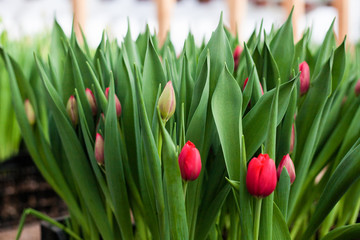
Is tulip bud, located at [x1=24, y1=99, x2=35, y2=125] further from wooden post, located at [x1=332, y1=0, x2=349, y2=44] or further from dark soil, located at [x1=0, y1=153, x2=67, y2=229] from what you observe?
wooden post, located at [x1=332, y1=0, x2=349, y2=44]

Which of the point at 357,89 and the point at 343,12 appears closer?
the point at 357,89

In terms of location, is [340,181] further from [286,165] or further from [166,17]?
[166,17]

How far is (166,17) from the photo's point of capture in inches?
72.8

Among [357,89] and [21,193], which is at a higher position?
[357,89]

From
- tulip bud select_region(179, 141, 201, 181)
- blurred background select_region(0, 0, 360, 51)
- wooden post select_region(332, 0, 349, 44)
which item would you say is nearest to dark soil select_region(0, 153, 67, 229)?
blurred background select_region(0, 0, 360, 51)

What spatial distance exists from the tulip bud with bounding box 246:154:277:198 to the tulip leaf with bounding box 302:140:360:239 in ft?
0.31

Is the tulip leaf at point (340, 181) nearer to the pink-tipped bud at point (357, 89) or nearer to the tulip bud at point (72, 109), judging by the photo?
the pink-tipped bud at point (357, 89)

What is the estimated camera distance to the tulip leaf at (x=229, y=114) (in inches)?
15.5

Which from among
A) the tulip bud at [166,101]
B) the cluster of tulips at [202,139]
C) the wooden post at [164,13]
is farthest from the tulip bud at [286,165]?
the wooden post at [164,13]

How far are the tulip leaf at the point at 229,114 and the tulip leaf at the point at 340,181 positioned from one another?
0.33 feet

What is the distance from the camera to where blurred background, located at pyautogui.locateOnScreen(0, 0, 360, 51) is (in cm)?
84

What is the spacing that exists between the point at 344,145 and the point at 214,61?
0.20 m

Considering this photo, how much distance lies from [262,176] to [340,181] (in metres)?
0.11

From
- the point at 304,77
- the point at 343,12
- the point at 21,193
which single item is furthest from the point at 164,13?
the point at 304,77
